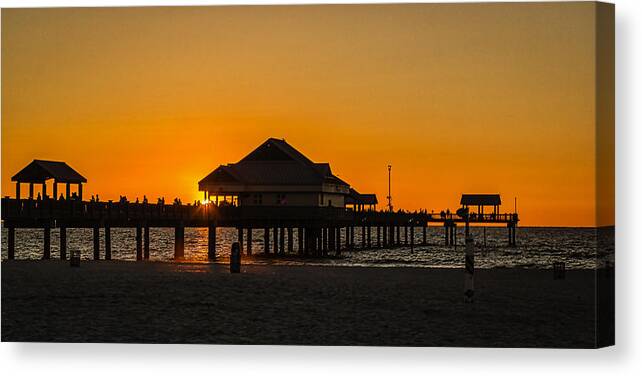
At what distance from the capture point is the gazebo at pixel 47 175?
28547mm

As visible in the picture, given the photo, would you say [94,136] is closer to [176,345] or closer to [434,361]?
[176,345]

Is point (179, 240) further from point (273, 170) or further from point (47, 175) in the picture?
point (47, 175)

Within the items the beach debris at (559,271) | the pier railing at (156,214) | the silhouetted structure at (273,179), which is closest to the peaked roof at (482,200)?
the pier railing at (156,214)

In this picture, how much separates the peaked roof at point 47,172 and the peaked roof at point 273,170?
11762 mm

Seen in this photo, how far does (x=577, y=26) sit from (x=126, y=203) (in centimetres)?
2778

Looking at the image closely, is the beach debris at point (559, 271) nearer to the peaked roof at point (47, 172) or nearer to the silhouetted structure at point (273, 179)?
the peaked roof at point (47, 172)

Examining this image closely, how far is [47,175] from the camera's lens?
99.8 feet

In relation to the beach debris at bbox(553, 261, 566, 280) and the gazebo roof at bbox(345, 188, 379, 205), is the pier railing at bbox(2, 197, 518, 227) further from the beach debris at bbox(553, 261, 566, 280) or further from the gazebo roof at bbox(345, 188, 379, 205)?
the beach debris at bbox(553, 261, 566, 280)

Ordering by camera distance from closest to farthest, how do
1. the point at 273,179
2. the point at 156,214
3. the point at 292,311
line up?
1. the point at 292,311
2. the point at 156,214
3. the point at 273,179

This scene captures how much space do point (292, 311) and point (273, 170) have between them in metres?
31.4

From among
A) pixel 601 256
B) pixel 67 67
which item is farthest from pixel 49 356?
pixel 601 256

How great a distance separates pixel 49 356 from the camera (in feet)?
54.1

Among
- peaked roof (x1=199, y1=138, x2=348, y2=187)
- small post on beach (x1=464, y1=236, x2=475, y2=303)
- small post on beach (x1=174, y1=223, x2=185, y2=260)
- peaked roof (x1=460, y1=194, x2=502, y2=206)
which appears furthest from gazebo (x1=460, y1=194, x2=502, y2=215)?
small post on beach (x1=464, y1=236, x2=475, y2=303)

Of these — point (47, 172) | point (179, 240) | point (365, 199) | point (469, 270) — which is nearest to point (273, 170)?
point (179, 240)
